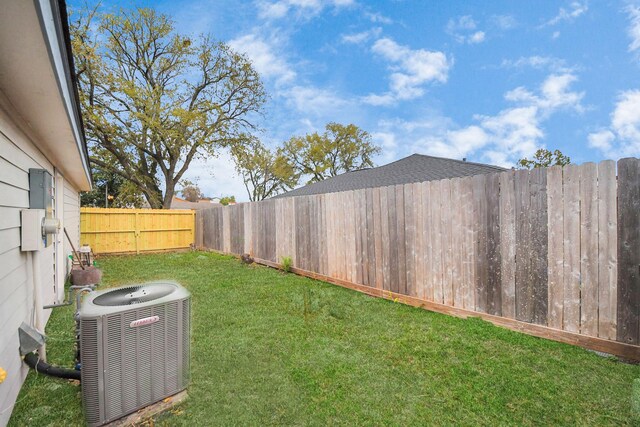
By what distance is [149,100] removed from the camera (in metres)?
13.2

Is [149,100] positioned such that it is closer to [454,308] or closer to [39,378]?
[39,378]

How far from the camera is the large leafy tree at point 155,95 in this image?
12.2 metres

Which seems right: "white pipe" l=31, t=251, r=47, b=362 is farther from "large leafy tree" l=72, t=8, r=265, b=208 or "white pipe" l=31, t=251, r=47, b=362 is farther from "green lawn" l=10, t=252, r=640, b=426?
"large leafy tree" l=72, t=8, r=265, b=208

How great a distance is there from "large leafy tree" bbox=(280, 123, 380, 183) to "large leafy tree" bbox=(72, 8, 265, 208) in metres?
11.7

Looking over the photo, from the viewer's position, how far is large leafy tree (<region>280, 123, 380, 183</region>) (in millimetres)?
27594

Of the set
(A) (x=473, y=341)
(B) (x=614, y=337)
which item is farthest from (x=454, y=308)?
(B) (x=614, y=337)

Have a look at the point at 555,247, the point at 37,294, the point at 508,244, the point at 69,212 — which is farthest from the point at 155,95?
the point at 555,247

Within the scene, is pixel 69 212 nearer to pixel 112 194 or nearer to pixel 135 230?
pixel 135 230

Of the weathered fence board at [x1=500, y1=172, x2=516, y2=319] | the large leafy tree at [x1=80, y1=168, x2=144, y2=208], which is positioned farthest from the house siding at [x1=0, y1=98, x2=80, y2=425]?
the large leafy tree at [x1=80, y1=168, x2=144, y2=208]

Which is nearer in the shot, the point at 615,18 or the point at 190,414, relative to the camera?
the point at 190,414

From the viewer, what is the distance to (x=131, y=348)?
1.62 m

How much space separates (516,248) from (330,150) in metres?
25.7

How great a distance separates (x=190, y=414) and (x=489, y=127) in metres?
11.2

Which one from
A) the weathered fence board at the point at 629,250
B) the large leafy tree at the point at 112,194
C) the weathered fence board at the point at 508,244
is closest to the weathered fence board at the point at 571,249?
the weathered fence board at the point at 629,250
